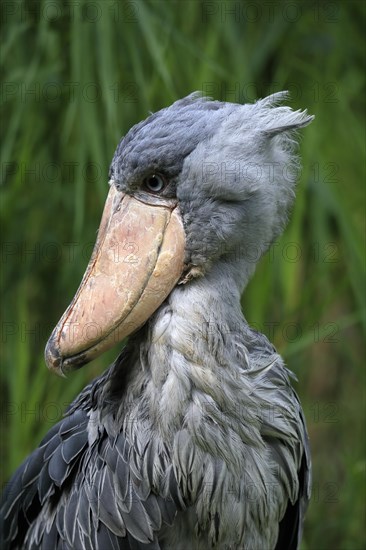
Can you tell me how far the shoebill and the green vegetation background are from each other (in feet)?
2.04

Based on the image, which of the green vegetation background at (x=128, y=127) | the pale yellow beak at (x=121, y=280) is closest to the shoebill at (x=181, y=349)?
the pale yellow beak at (x=121, y=280)

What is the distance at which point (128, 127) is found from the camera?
250cm

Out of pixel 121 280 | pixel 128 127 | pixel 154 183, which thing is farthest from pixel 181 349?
pixel 128 127

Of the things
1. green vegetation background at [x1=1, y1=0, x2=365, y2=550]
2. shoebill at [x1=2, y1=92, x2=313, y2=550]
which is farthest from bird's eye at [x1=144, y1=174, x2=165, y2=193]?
green vegetation background at [x1=1, y1=0, x2=365, y2=550]

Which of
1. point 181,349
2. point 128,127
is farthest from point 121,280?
point 128,127

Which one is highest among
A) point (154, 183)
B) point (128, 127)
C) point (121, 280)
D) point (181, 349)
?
point (128, 127)

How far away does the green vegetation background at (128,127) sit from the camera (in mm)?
2254

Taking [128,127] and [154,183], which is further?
[128,127]

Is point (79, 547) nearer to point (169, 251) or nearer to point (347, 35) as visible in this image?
point (169, 251)

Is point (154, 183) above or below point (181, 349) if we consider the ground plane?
above

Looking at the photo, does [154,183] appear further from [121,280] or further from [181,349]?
[181,349]

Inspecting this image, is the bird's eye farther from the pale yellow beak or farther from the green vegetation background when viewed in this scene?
the green vegetation background

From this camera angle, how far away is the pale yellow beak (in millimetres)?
1486

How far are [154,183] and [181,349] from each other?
28 centimetres
